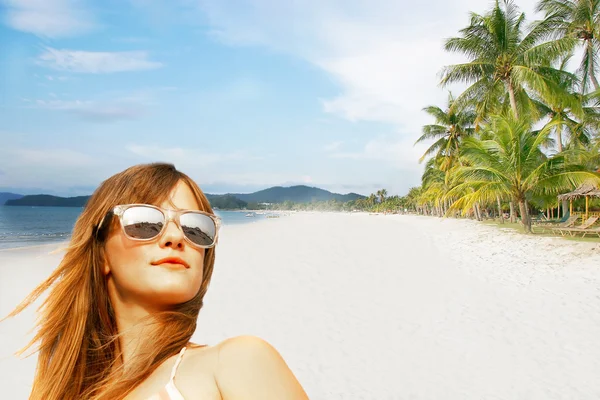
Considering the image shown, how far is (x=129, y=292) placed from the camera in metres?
1.00

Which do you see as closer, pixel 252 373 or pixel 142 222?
pixel 252 373

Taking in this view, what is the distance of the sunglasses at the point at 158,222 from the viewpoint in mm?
1004

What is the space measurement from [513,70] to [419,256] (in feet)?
32.4

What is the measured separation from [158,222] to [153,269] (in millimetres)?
137

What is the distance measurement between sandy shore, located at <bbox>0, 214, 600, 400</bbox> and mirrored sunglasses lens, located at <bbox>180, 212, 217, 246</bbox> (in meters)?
1.20

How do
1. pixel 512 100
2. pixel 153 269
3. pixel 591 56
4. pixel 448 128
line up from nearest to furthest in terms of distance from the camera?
pixel 153 269 < pixel 512 100 < pixel 591 56 < pixel 448 128

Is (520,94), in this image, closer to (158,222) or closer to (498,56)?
(498,56)

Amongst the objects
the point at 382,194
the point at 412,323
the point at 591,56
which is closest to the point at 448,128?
the point at 591,56

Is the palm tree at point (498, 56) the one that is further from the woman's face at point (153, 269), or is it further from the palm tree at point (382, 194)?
the palm tree at point (382, 194)

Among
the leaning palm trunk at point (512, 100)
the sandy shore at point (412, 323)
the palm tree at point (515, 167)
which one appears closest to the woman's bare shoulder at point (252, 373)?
the sandy shore at point (412, 323)

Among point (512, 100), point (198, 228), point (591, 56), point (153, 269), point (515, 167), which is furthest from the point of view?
point (591, 56)

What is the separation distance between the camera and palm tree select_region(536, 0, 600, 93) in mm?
17656

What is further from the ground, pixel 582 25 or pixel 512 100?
pixel 582 25

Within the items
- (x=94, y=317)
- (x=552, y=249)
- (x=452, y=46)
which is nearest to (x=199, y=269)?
(x=94, y=317)
